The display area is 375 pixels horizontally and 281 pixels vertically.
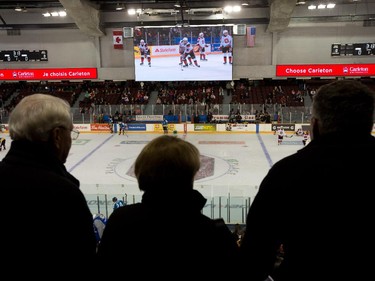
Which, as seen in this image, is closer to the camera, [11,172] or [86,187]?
[11,172]

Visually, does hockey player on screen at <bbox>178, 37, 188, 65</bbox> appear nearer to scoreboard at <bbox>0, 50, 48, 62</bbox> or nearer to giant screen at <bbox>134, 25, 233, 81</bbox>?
giant screen at <bbox>134, 25, 233, 81</bbox>

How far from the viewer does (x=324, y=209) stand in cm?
174

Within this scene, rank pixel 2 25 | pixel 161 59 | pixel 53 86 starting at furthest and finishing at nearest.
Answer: pixel 53 86 < pixel 2 25 < pixel 161 59

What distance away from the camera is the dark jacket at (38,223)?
1787 mm

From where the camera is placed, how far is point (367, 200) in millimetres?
1730

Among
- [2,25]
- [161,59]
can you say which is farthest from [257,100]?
[2,25]

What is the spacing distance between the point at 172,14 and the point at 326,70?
12453 millimetres

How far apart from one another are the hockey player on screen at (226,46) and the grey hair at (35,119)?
27374mm

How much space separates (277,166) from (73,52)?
109 ft

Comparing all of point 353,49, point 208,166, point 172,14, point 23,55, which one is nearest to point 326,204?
point 208,166

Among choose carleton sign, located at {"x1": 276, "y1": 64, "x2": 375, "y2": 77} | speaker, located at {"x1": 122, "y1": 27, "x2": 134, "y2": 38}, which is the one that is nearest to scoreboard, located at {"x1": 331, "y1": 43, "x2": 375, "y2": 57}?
choose carleton sign, located at {"x1": 276, "y1": 64, "x2": 375, "y2": 77}

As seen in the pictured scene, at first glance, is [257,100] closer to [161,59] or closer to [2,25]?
[161,59]

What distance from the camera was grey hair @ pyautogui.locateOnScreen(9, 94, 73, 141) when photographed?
1.91 meters

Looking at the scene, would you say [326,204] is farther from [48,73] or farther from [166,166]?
[48,73]
